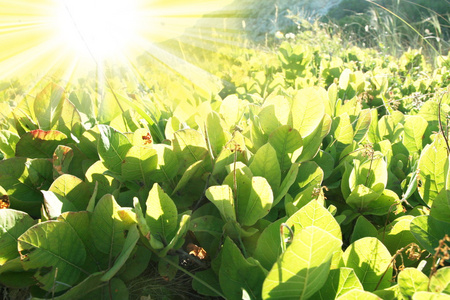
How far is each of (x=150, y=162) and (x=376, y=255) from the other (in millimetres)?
624

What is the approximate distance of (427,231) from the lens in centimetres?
84

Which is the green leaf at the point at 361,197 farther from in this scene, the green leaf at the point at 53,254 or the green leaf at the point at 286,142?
the green leaf at the point at 53,254

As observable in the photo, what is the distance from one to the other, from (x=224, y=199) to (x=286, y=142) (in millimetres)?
310

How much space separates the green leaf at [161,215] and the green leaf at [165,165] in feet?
0.67

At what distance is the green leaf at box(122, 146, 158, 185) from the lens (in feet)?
3.34

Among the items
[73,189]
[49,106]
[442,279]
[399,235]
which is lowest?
[399,235]

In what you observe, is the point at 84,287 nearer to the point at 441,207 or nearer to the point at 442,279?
the point at 442,279

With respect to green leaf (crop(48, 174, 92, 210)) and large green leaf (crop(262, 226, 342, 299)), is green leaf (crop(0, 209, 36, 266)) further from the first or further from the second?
large green leaf (crop(262, 226, 342, 299))

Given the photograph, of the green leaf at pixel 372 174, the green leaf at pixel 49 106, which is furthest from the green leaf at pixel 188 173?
→ the green leaf at pixel 49 106

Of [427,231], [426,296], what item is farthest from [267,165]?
[426,296]

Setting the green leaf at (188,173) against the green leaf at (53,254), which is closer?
the green leaf at (53,254)

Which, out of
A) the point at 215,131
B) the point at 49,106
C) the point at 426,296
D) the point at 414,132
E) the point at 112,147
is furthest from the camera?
the point at 49,106

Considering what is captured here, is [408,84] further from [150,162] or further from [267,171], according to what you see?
[150,162]

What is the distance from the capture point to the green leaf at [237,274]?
31.9 inches
